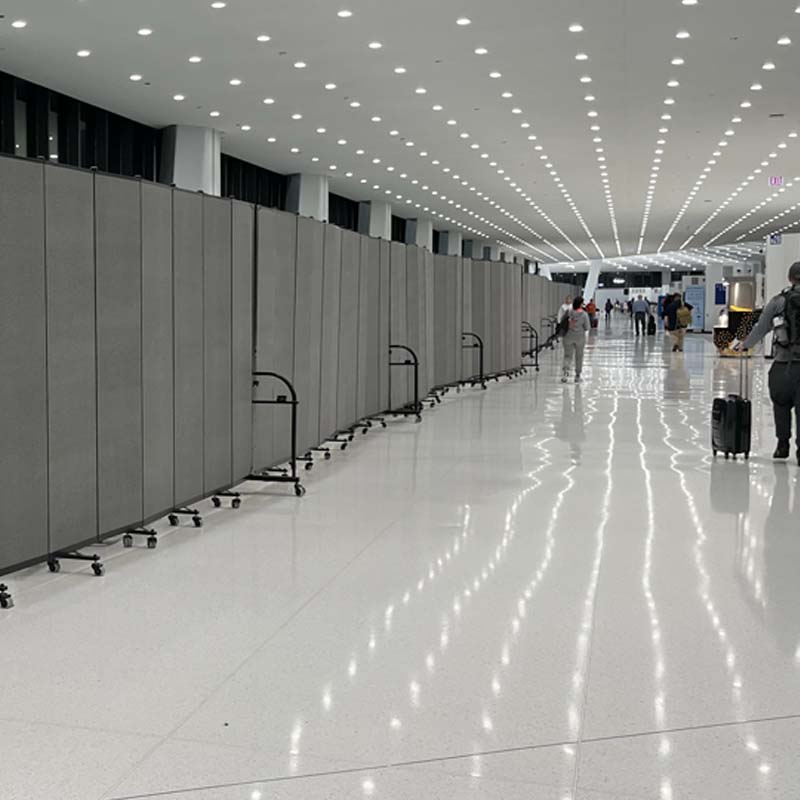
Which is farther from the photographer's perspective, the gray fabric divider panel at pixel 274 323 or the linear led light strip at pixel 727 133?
the linear led light strip at pixel 727 133

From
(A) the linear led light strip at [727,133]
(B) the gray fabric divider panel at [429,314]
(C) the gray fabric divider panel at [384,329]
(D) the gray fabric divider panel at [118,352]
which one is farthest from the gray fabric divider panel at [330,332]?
(A) the linear led light strip at [727,133]

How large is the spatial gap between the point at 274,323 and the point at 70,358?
3.38m

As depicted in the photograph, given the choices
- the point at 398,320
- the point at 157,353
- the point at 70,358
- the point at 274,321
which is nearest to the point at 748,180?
the point at 398,320

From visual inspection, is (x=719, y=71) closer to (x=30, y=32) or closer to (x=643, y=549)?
(x=30, y=32)

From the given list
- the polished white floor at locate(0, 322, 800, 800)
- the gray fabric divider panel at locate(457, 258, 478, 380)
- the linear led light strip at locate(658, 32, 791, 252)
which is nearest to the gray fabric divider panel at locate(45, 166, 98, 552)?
the polished white floor at locate(0, 322, 800, 800)

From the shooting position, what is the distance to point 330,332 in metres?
11.7

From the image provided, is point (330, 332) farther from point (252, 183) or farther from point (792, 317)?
point (252, 183)

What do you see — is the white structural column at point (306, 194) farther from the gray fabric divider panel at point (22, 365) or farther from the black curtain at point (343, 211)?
the gray fabric divider panel at point (22, 365)

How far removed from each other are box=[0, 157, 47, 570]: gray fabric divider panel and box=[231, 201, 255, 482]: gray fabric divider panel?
267cm

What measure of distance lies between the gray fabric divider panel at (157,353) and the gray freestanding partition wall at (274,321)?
67.3 inches

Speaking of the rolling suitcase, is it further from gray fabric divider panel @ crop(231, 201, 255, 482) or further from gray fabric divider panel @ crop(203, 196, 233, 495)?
gray fabric divider panel @ crop(203, 196, 233, 495)

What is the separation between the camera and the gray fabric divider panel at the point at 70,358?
20.8 ft

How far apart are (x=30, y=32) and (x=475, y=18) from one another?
768 centimetres

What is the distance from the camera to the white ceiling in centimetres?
1769
